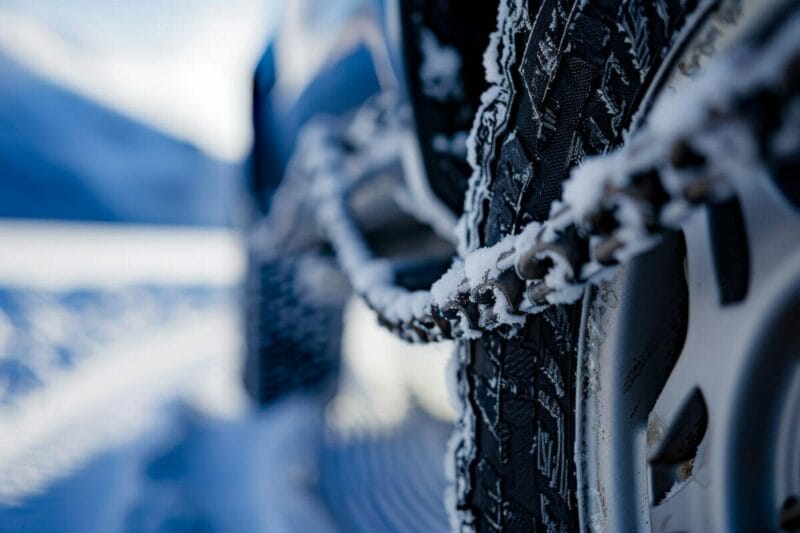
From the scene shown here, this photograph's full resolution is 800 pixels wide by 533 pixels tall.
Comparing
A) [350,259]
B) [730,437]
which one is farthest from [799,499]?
[350,259]

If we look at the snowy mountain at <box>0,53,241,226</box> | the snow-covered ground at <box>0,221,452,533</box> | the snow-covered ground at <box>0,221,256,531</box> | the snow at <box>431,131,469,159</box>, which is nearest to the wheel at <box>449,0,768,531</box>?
the snow at <box>431,131,469,159</box>

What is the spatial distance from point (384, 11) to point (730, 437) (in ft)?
3.51

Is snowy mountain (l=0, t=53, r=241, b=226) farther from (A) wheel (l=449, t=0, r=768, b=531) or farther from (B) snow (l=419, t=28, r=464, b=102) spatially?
(A) wheel (l=449, t=0, r=768, b=531)

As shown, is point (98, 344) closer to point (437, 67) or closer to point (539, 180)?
point (437, 67)

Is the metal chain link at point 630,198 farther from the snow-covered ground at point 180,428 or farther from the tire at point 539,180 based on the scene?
A: the snow-covered ground at point 180,428

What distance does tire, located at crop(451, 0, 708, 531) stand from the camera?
1.36 ft

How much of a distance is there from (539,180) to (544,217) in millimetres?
40

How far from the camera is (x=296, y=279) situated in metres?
2.13

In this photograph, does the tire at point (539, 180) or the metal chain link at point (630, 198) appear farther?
the tire at point (539, 180)

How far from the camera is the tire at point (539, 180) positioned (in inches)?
16.3

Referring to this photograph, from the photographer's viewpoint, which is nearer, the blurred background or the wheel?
the wheel

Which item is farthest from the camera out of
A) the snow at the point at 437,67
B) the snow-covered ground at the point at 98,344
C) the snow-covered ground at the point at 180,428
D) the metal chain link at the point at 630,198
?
the snow-covered ground at the point at 98,344

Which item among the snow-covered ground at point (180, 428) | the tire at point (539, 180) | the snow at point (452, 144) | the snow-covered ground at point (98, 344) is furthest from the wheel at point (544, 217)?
the snow-covered ground at point (98, 344)

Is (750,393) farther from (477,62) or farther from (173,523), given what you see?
(173,523)
